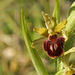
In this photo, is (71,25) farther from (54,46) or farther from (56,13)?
(54,46)

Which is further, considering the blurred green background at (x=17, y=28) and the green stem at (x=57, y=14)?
the blurred green background at (x=17, y=28)

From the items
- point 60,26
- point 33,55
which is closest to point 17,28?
point 33,55

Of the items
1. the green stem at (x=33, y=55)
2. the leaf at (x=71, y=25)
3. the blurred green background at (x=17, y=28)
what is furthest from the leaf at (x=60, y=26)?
the blurred green background at (x=17, y=28)

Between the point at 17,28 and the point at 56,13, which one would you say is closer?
the point at 56,13

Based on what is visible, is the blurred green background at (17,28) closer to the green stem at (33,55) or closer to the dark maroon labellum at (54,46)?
the green stem at (33,55)

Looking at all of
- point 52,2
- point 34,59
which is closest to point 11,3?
point 52,2

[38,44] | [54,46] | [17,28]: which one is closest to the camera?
[54,46]

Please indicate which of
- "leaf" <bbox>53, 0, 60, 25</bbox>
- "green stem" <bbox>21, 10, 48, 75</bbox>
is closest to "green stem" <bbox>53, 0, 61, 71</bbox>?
"leaf" <bbox>53, 0, 60, 25</bbox>

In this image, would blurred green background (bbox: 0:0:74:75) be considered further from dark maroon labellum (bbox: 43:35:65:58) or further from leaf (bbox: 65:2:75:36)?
dark maroon labellum (bbox: 43:35:65:58)

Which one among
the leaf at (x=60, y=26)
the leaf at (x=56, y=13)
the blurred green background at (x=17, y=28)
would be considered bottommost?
the blurred green background at (x=17, y=28)
